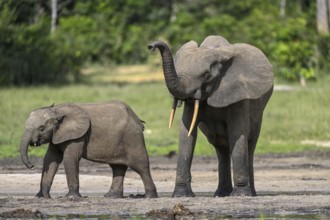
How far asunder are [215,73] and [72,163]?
1.94m

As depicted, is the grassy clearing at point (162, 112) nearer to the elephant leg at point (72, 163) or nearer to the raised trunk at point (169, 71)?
the elephant leg at point (72, 163)

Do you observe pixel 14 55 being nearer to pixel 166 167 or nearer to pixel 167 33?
pixel 167 33

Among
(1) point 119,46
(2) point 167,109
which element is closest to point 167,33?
(1) point 119,46

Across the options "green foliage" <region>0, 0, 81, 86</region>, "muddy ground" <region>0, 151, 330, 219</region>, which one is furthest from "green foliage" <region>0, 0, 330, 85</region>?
"muddy ground" <region>0, 151, 330, 219</region>

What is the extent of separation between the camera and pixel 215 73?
45.9 feet

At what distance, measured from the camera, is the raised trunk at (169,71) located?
13156mm

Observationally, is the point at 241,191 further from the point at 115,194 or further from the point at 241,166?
the point at 115,194

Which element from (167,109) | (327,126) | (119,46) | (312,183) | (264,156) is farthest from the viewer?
(119,46)

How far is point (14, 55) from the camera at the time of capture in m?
34.2

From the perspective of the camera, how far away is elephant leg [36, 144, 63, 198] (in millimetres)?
13922

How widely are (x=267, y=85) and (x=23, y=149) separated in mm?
3005

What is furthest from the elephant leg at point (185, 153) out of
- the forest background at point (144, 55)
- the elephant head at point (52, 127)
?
the forest background at point (144, 55)

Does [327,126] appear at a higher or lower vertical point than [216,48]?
lower

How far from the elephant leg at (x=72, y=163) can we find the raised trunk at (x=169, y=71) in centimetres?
132
